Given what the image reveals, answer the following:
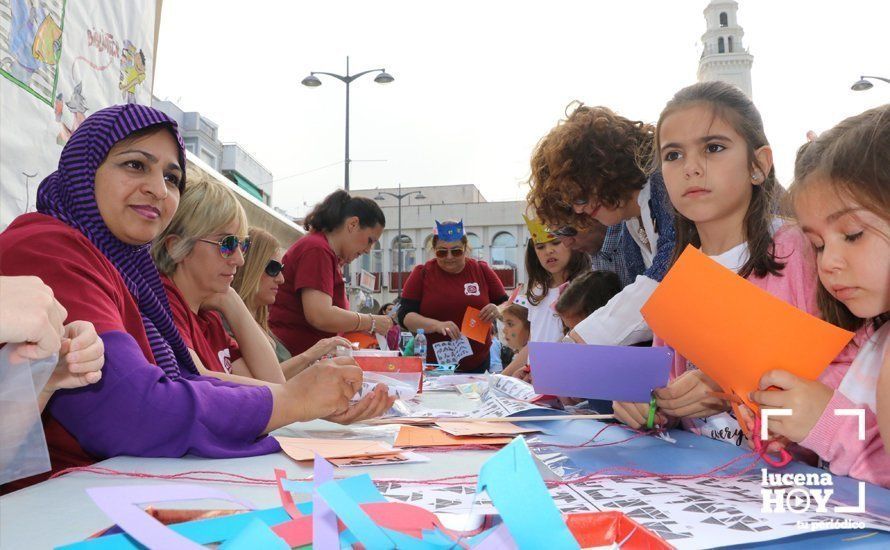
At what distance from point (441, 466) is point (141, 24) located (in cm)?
177

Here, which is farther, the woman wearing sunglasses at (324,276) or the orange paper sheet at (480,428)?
the woman wearing sunglasses at (324,276)

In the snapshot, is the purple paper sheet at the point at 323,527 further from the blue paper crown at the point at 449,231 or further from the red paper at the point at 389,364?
the blue paper crown at the point at 449,231

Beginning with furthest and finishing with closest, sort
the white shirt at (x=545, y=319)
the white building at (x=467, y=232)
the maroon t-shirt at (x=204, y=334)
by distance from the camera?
1. the white building at (x=467, y=232)
2. the white shirt at (x=545, y=319)
3. the maroon t-shirt at (x=204, y=334)

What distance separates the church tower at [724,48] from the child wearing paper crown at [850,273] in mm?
42659

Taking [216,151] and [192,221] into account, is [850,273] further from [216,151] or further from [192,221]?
[216,151]

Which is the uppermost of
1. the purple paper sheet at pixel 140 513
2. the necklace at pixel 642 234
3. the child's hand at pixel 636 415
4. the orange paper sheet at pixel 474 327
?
the necklace at pixel 642 234

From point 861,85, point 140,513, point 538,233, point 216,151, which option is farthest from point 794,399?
point 216,151

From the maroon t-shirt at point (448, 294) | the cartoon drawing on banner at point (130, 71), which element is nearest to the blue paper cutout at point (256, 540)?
the cartoon drawing on banner at point (130, 71)

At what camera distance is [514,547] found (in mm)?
486

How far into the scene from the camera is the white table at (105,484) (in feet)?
2.07

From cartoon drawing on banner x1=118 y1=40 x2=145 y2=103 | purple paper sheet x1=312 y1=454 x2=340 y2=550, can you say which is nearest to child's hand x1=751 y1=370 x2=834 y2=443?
purple paper sheet x1=312 y1=454 x2=340 y2=550

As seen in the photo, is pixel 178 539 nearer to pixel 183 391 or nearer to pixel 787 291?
pixel 183 391

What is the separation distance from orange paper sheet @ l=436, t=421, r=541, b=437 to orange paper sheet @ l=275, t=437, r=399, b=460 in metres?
0.18

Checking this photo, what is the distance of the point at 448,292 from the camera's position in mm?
4023
